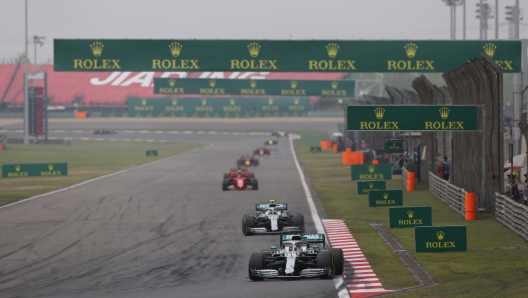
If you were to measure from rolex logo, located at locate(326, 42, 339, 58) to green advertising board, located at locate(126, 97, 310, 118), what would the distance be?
86.8 m

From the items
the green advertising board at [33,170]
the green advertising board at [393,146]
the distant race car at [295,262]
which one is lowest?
the distant race car at [295,262]

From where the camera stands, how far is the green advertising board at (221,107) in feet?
432

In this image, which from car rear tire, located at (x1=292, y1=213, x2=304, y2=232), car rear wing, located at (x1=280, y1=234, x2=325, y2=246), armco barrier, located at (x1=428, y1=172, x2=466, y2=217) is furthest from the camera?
armco barrier, located at (x1=428, y1=172, x2=466, y2=217)

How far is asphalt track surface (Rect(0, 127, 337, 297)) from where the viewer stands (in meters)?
18.1

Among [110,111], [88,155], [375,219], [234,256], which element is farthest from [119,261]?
[110,111]

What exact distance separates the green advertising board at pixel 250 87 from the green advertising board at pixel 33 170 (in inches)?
1071

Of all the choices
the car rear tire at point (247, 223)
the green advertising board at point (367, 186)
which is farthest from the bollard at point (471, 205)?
the green advertising board at point (367, 186)

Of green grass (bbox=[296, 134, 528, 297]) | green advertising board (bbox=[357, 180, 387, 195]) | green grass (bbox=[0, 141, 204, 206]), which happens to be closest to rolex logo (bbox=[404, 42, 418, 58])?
green advertising board (bbox=[357, 180, 387, 195])

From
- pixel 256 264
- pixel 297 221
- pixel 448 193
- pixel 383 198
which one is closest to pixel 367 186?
pixel 383 198

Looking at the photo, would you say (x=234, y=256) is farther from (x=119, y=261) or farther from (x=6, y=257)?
(x=6, y=257)

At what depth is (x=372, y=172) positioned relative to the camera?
4931cm

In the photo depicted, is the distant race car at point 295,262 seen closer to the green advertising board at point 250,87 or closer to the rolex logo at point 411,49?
the rolex logo at point 411,49

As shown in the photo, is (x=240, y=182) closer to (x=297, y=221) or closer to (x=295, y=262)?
(x=297, y=221)

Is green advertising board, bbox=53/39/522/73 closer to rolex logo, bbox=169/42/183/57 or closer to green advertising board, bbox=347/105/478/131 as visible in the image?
rolex logo, bbox=169/42/183/57
